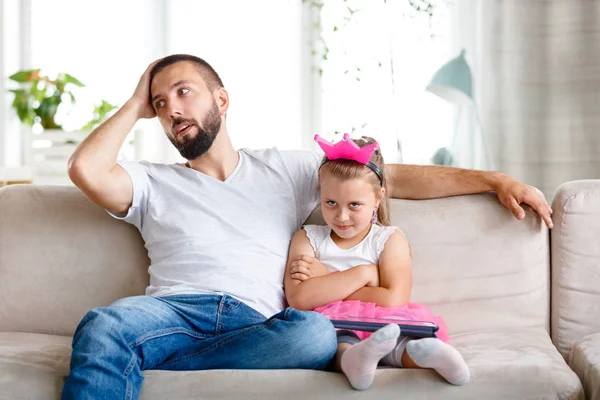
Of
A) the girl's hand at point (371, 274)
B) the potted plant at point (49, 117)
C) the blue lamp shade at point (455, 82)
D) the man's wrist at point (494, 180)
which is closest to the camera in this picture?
the girl's hand at point (371, 274)

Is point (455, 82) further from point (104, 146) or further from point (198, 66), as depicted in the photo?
point (104, 146)

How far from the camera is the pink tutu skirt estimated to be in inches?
70.8

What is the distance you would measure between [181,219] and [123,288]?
0.92 ft

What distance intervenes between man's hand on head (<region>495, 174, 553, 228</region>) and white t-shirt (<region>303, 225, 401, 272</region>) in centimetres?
31

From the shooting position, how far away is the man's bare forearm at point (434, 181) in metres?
2.06

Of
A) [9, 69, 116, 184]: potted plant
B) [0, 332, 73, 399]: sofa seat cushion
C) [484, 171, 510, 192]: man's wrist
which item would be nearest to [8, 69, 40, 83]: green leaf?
[9, 69, 116, 184]: potted plant

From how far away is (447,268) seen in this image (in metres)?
2.04

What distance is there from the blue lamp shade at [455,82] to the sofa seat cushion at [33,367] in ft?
7.25

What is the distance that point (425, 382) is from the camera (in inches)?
61.2

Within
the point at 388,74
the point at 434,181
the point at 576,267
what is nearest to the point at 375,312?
the point at 434,181

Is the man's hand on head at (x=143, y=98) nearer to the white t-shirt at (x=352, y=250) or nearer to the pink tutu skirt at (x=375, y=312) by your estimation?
the white t-shirt at (x=352, y=250)

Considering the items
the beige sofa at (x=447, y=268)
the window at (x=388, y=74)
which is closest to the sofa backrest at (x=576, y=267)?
the beige sofa at (x=447, y=268)

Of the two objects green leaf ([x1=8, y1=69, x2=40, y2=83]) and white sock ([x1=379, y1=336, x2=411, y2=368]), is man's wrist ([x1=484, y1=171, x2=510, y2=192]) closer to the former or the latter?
white sock ([x1=379, y1=336, x2=411, y2=368])

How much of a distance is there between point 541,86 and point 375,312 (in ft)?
6.65
